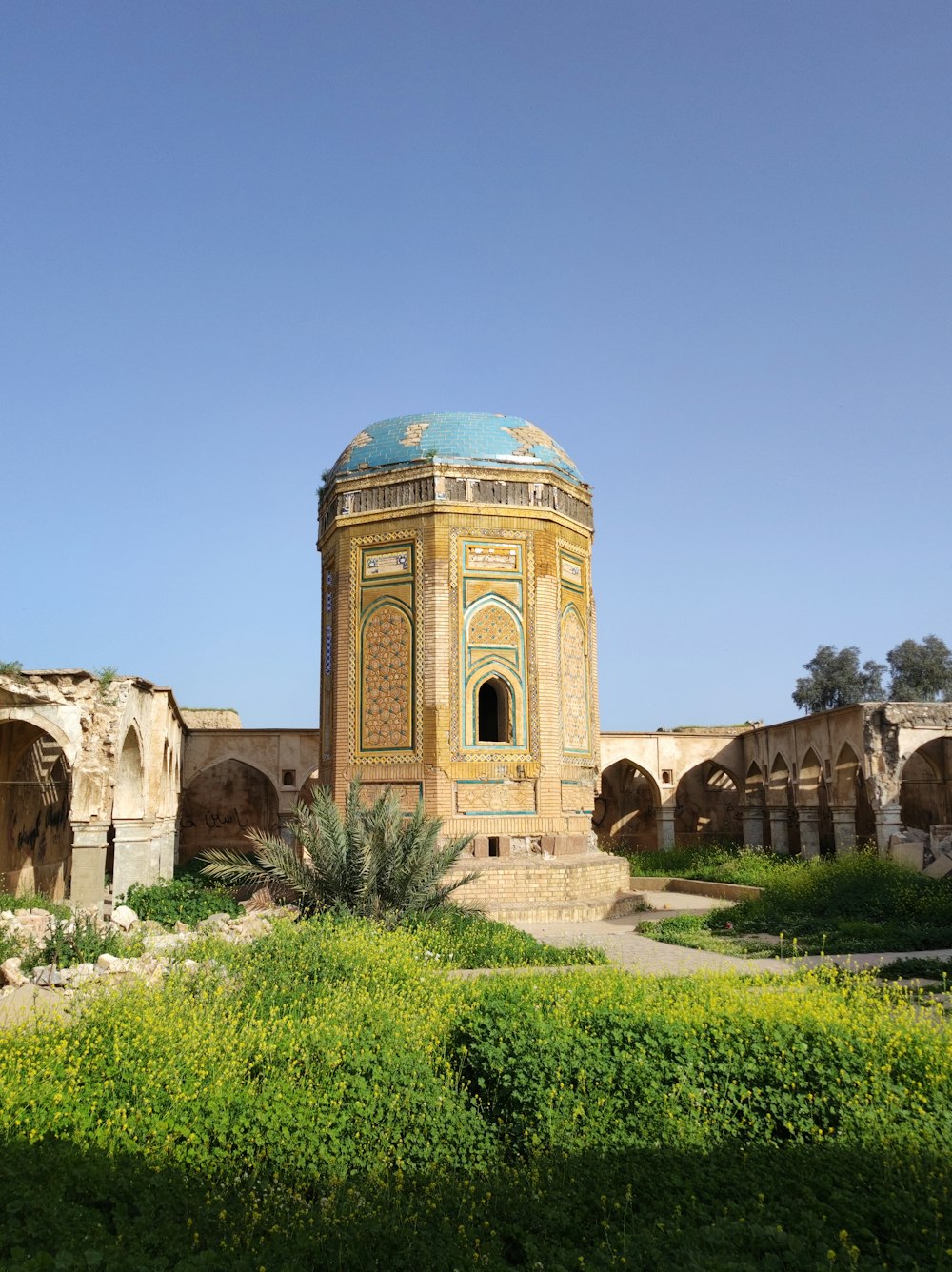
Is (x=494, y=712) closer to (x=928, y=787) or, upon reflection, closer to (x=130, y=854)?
(x=130, y=854)

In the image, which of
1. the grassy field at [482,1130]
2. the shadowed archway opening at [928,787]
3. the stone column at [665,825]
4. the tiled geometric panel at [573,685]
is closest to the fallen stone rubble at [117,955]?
the grassy field at [482,1130]

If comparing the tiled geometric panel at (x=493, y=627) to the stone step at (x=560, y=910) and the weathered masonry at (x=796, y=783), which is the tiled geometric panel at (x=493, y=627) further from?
the weathered masonry at (x=796, y=783)

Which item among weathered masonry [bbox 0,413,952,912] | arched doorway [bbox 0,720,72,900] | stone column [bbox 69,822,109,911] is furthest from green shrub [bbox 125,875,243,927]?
arched doorway [bbox 0,720,72,900]

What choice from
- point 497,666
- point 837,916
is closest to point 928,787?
point 837,916

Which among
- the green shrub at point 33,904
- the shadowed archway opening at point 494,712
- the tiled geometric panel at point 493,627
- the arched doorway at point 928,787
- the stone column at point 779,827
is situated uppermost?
the tiled geometric panel at point 493,627

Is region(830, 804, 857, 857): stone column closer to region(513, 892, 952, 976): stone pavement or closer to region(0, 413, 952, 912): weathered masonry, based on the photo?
region(0, 413, 952, 912): weathered masonry

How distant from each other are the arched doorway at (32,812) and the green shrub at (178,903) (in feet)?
7.82

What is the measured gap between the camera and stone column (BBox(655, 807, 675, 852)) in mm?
27250

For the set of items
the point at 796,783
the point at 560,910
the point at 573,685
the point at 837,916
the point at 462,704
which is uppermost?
the point at 573,685

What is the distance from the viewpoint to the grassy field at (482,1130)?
4227 millimetres

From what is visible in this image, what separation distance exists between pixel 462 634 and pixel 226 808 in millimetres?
11621

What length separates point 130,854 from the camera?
17.2 m

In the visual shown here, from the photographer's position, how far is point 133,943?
36.1ft

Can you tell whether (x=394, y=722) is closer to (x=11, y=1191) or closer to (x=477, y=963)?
(x=477, y=963)
